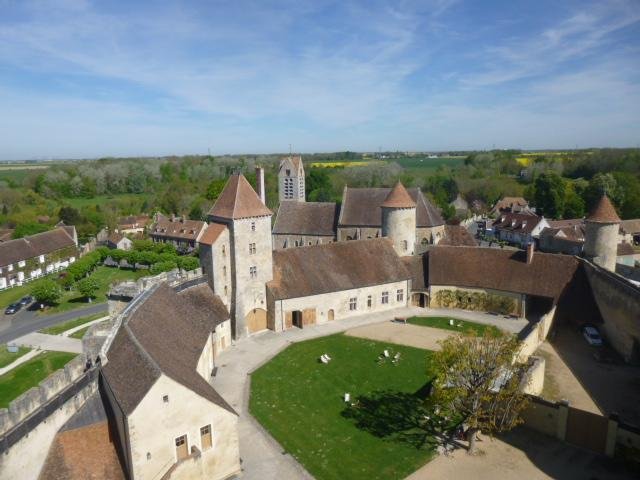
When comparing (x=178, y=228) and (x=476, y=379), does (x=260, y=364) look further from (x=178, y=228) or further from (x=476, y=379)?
(x=178, y=228)

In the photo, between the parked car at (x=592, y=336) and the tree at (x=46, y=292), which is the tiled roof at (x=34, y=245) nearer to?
the tree at (x=46, y=292)

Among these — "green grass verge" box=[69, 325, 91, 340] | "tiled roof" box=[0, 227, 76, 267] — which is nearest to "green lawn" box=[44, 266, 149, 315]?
"tiled roof" box=[0, 227, 76, 267]

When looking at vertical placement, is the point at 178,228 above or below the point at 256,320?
above

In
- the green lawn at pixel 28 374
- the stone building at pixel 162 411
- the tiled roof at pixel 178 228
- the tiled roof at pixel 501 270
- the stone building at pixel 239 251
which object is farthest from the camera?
the tiled roof at pixel 178 228

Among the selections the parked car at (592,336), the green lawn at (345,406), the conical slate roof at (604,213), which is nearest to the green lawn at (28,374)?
the green lawn at (345,406)

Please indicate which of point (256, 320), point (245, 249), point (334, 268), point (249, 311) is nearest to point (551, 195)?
point (334, 268)
